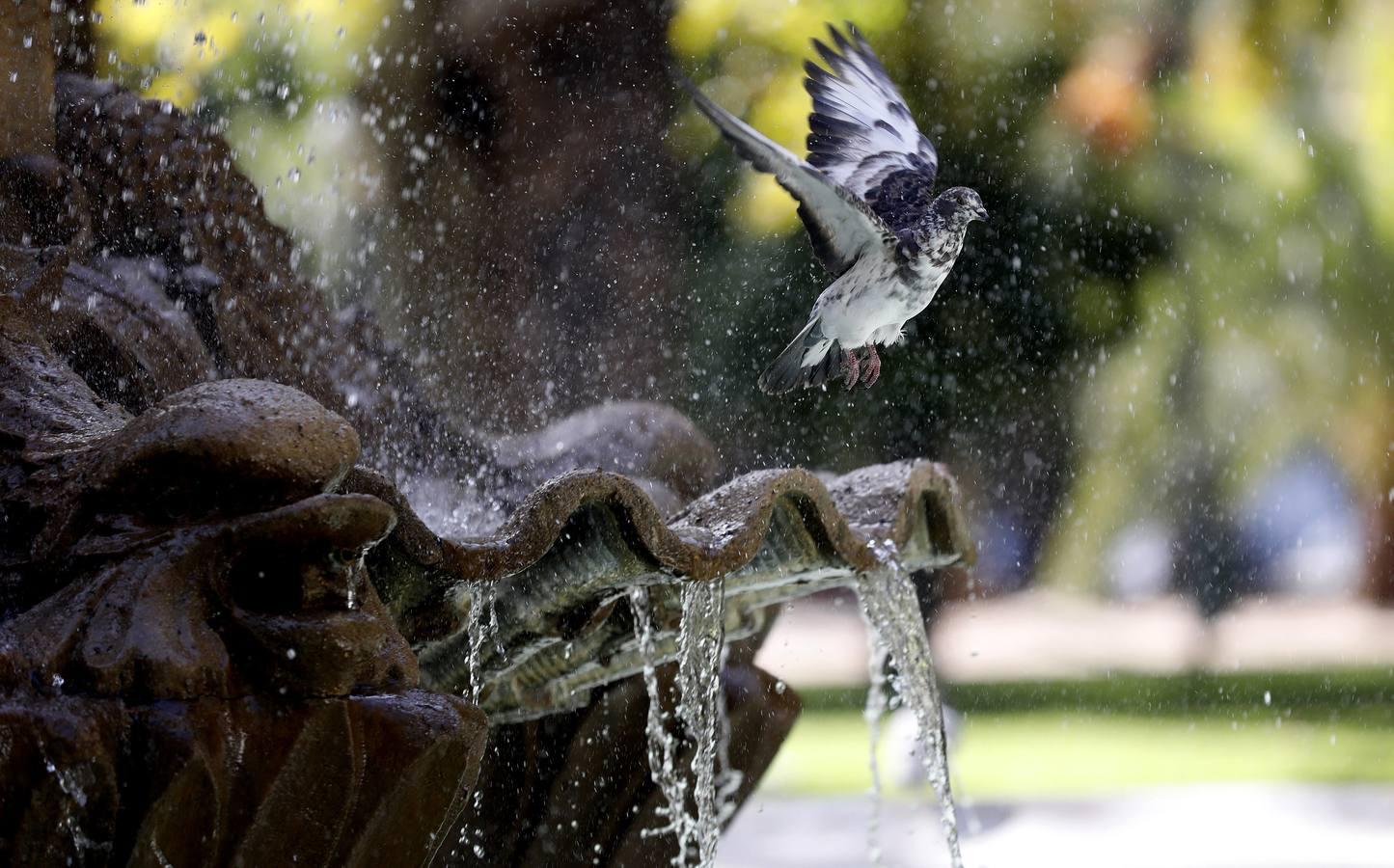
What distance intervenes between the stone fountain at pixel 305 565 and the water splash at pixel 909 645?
4 cm

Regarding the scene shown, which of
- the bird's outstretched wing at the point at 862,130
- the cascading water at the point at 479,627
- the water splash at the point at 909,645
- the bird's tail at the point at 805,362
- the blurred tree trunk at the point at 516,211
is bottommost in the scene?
the cascading water at the point at 479,627

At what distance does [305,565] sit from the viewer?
5.44 feet

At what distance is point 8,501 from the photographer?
1.80 meters

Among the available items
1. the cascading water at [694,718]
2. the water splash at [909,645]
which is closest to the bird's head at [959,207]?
the water splash at [909,645]

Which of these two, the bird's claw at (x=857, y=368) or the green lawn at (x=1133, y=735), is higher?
the green lawn at (x=1133, y=735)

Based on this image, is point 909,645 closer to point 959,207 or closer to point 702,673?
point 702,673

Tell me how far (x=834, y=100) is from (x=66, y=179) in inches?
59.2

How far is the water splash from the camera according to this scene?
2811 mm

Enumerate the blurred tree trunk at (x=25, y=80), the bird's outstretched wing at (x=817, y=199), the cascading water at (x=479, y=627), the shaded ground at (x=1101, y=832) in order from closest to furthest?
the cascading water at (x=479, y=627) → the bird's outstretched wing at (x=817, y=199) → the blurred tree trunk at (x=25, y=80) → the shaded ground at (x=1101, y=832)

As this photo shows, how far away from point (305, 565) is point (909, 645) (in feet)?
4.89

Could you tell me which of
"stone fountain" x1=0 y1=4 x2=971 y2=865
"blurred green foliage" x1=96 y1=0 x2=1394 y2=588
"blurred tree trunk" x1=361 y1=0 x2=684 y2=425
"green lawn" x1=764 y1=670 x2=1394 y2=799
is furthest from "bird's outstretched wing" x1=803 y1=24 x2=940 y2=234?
"green lawn" x1=764 y1=670 x2=1394 y2=799

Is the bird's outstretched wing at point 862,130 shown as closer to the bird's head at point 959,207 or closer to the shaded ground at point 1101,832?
the bird's head at point 959,207

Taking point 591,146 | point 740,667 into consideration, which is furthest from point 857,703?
point 740,667

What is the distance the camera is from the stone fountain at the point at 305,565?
1572 millimetres
